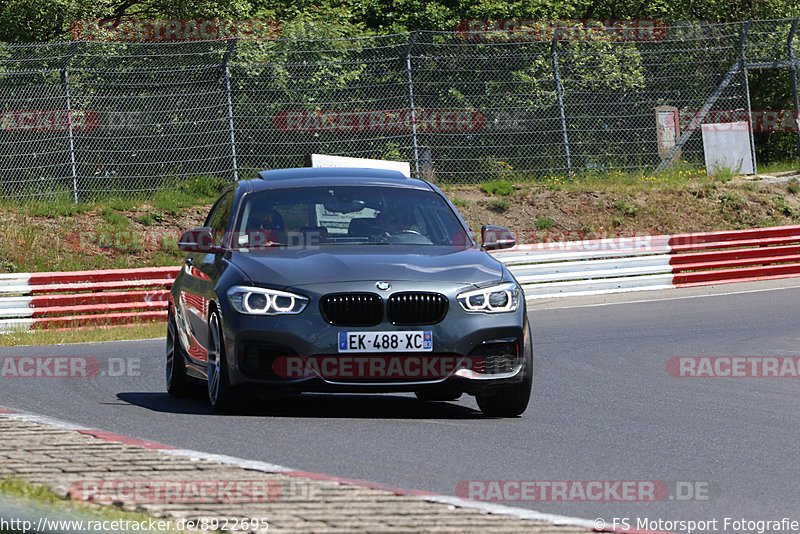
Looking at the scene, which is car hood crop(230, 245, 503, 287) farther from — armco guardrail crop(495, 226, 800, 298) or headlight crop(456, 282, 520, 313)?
armco guardrail crop(495, 226, 800, 298)

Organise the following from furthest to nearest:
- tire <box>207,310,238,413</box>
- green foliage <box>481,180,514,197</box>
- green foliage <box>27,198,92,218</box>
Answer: green foliage <box>481,180,514,197</box> → green foliage <box>27,198,92,218</box> → tire <box>207,310,238,413</box>

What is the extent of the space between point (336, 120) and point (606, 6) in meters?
15.4

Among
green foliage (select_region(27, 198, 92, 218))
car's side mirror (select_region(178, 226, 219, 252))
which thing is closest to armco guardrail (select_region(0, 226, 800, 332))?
green foliage (select_region(27, 198, 92, 218))

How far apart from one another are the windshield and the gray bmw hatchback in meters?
0.02

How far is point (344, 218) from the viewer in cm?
927

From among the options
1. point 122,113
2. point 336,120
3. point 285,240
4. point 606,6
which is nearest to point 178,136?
point 122,113

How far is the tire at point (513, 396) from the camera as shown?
856 cm

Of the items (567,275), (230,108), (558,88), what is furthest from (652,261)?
(230,108)

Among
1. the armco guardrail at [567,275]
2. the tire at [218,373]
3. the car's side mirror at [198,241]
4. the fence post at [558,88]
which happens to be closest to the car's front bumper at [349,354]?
the tire at [218,373]

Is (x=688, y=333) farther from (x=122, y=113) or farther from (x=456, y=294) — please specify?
(x=122, y=113)

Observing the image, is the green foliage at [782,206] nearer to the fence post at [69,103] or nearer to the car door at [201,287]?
the fence post at [69,103]

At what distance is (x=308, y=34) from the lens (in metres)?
27.3

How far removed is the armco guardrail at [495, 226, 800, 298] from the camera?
21263 mm

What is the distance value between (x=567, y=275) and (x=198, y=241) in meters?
12.8
